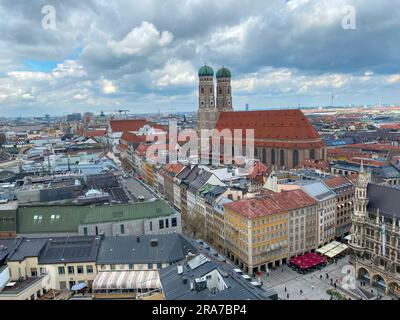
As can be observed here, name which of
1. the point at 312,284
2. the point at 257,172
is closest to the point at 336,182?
the point at 257,172

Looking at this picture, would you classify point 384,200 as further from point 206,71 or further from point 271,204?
point 206,71

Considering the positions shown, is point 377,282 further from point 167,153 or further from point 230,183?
point 167,153

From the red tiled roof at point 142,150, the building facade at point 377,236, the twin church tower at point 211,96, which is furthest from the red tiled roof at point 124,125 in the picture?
the building facade at point 377,236

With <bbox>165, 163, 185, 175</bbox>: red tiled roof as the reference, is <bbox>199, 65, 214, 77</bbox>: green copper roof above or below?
above

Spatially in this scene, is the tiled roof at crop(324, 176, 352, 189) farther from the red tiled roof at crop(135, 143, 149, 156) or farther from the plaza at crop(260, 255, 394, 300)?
the red tiled roof at crop(135, 143, 149, 156)

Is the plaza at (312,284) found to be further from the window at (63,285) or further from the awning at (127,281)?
the window at (63,285)

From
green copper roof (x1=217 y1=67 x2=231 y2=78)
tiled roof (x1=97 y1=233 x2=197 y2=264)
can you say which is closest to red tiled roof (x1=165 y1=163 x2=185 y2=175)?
tiled roof (x1=97 y1=233 x2=197 y2=264)
